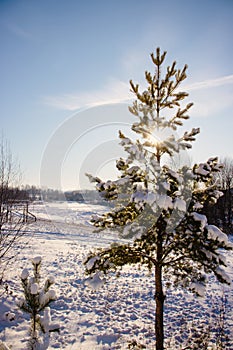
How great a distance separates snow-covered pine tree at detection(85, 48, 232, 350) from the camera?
14.3ft

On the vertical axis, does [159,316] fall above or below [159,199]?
below

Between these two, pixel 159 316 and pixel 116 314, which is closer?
pixel 159 316

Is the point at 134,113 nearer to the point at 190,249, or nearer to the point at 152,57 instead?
the point at 152,57

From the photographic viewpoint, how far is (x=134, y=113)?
5.20 metres

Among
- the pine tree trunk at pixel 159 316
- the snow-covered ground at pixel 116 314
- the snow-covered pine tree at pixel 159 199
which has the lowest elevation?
the snow-covered ground at pixel 116 314

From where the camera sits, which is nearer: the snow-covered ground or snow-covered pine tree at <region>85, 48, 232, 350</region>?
snow-covered pine tree at <region>85, 48, 232, 350</region>

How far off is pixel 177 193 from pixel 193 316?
5571mm

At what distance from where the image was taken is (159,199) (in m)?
4.03

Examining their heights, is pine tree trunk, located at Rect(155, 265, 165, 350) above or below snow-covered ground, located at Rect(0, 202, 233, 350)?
above

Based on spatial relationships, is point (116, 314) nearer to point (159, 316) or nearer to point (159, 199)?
point (159, 316)

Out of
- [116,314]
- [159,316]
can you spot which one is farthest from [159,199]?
[116,314]

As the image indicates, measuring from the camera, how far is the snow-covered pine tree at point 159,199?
14.3 ft

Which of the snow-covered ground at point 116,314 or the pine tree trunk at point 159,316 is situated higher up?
the pine tree trunk at point 159,316

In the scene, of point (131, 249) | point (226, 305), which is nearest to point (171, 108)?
point (131, 249)
